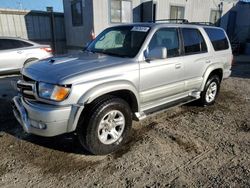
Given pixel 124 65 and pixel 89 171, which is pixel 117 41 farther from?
pixel 89 171

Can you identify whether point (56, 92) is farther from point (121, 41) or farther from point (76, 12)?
point (76, 12)

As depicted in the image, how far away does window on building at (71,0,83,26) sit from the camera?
12.6m

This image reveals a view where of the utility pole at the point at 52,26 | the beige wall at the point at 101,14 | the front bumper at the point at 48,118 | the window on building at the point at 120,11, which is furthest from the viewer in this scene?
the utility pole at the point at 52,26

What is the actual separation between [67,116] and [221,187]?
206cm

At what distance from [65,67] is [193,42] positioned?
272 centimetres

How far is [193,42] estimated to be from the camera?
4.65m

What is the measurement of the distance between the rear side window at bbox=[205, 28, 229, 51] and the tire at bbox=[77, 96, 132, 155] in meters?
2.83

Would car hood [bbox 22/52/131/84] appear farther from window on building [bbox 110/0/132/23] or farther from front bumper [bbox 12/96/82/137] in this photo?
window on building [bbox 110/0/132/23]

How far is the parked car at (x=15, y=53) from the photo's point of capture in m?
8.02

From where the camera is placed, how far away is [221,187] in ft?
9.02

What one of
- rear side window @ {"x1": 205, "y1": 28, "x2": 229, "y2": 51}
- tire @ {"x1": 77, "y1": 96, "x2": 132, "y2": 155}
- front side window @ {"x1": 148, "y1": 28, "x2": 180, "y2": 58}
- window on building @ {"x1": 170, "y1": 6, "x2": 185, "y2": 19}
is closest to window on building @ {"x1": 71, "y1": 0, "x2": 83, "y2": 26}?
window on building @ {"x1": 170, "y1": 6, "x2": 185, "y2": 19}

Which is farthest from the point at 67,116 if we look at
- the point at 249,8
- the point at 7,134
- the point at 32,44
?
the point at 249,8

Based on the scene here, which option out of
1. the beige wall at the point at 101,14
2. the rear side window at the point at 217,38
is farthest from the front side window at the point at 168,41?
the beige wall at the point at 101,14

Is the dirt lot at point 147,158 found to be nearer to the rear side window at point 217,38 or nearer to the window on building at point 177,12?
the rear side window at point 217,38
